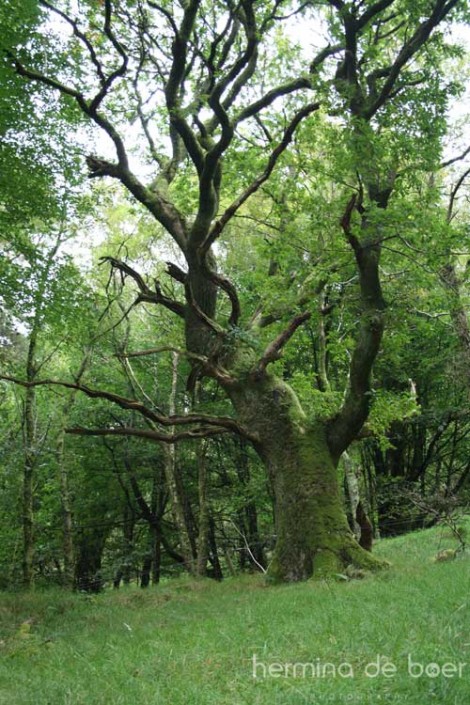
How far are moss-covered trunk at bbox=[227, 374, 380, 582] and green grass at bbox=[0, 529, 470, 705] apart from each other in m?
0.82

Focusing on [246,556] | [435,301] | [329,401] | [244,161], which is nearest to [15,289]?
[244,161]

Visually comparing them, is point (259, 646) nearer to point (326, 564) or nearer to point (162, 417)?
point (326, 564)

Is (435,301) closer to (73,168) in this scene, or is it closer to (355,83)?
(355,83)

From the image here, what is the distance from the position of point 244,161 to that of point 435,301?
4.68 meters

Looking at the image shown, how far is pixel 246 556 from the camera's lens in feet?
67.5

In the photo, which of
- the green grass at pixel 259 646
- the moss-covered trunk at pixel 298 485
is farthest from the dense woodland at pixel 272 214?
the green grass at pixel 259 646

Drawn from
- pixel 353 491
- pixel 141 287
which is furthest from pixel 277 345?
pixel 353 491

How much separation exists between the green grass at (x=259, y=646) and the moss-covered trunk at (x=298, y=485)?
820mm

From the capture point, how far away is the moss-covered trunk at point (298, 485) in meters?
8.64

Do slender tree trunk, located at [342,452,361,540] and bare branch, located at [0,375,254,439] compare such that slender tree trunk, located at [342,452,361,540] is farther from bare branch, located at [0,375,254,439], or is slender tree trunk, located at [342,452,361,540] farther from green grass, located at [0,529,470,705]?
green grass, located at [0,529,470,705]

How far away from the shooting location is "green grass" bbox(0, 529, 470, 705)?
347 cm

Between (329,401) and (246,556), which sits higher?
(329,401)

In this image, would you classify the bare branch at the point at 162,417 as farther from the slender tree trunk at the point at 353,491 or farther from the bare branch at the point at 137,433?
the slender tree trunk at the point at 353,491

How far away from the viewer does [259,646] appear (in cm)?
454
